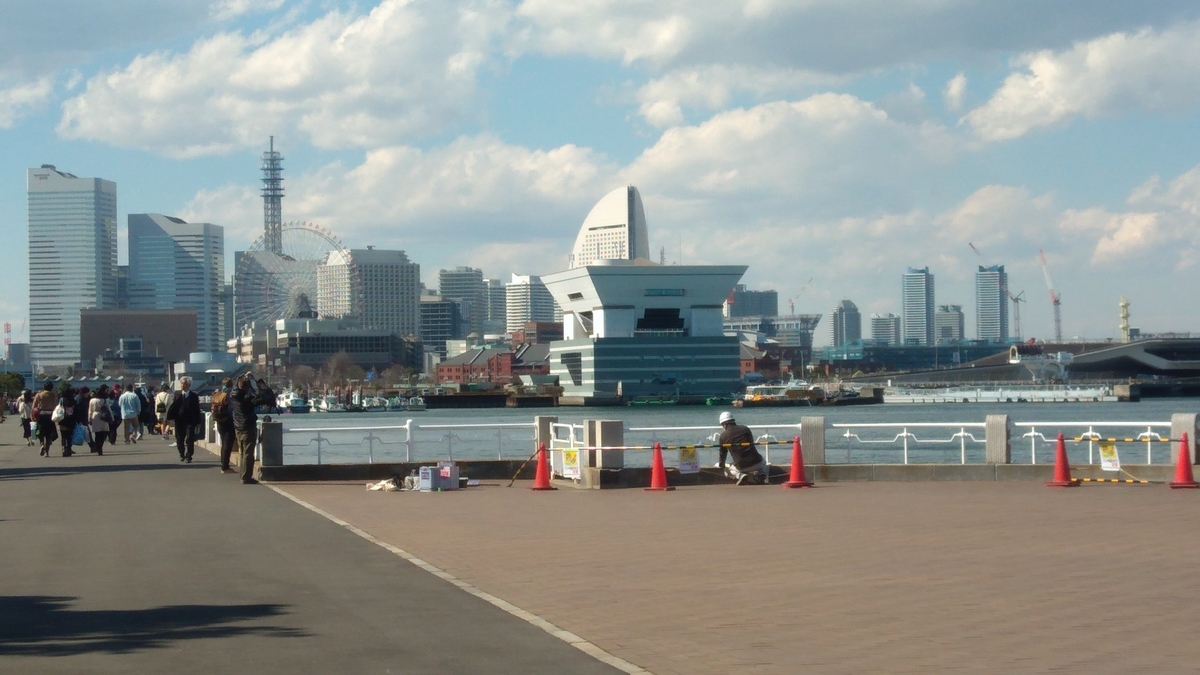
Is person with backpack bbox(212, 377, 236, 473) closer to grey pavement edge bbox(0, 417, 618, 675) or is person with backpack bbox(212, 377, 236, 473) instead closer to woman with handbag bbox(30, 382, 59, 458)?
grey pavement edge bbox(0, 417, 618, 675)

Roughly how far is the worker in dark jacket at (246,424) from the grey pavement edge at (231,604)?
5188mm

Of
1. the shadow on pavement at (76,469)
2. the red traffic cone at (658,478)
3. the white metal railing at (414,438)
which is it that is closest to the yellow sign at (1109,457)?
the red traffic cone at (658,478)

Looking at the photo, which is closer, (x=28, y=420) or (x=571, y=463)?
(x=571, y=463)

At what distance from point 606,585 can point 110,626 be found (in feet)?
13.8

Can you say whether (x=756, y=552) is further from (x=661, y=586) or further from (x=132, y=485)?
(x=132, y=485)

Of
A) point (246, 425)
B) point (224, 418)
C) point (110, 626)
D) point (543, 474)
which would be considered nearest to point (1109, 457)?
point (543, 474)

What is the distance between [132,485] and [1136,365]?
180317mm

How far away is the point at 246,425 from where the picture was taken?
25.2m

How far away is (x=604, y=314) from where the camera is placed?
18650 centimetres

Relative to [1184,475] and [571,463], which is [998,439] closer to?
[1184,475]

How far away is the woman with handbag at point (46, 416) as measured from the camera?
114ft

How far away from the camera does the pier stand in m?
9.30

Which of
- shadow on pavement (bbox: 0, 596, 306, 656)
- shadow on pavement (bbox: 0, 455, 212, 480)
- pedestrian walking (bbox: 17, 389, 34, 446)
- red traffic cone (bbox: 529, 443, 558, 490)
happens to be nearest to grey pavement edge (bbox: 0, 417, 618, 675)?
shadow on pavement (bbox: 0, 596, 306, 656)

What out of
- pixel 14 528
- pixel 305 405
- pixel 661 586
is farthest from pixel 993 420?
pixel 305 405
